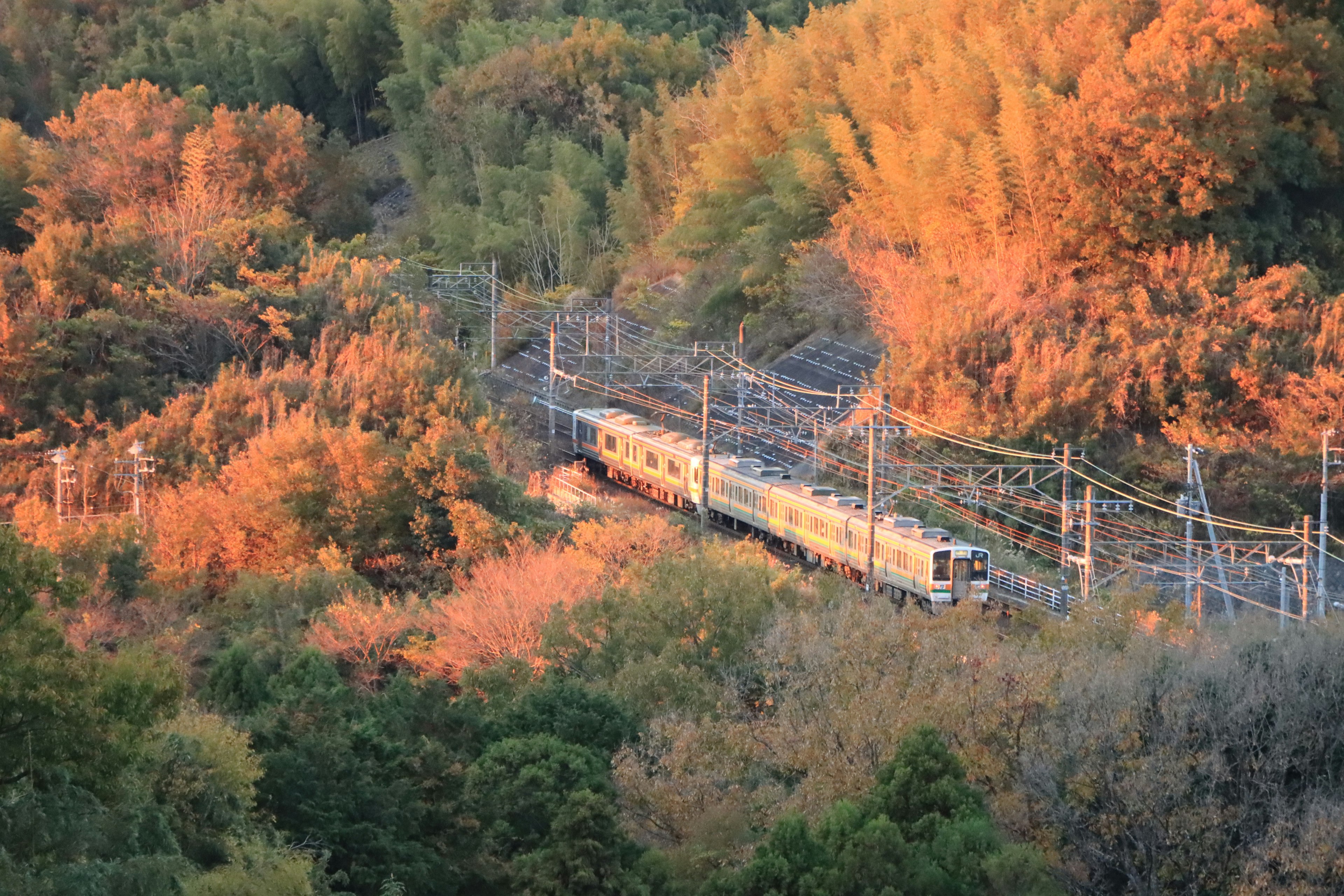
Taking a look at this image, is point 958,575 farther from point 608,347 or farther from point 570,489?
point 608,347

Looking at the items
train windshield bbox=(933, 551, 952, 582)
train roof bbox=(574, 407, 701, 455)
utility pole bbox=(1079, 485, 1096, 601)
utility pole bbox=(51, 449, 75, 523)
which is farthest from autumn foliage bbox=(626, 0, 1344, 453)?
utility pole bbox=(51, 449, 75, 523)

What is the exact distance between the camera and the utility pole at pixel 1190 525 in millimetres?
19125

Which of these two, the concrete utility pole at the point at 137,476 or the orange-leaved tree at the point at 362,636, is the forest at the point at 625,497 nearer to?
the orange-leaved tree at the point at 362,636

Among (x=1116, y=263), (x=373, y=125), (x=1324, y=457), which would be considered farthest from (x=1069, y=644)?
(x=373, y=125)

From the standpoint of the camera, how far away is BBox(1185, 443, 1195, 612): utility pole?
19125mm

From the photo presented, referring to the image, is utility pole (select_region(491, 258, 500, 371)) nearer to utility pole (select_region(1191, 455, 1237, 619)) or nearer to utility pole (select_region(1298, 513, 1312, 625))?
utility pole (select_region(1191, 455, 1237, 619))

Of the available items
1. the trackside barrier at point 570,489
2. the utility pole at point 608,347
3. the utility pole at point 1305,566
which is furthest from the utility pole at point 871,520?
the utility pole at point 608,347

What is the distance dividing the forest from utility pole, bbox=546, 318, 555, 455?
0.98m

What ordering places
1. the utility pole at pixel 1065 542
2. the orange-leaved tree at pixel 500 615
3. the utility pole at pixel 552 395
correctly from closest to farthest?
the orange-leaved tree at pixel 500 615, the utility pole at pixel 1065 542, the utility pole at pixel 552 395

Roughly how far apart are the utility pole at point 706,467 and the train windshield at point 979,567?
4.97m

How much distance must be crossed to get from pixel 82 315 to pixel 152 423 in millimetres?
3720

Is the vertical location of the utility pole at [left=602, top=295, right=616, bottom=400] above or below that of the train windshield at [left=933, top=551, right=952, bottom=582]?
below

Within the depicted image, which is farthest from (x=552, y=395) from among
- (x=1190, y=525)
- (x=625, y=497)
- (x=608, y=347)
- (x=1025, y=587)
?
(x=1190, y=525)

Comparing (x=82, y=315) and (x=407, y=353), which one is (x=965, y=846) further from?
(x=82, y=315)
